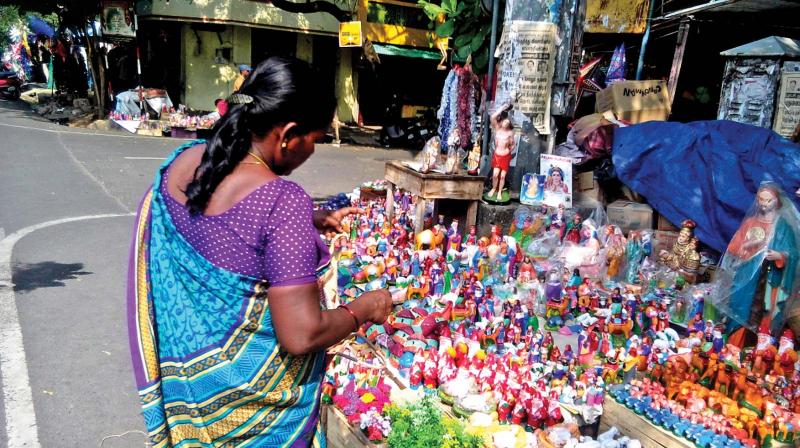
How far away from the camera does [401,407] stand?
2.66 metres

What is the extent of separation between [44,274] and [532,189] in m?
4.44

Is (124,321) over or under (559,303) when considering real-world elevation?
under

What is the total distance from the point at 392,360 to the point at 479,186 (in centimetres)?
258

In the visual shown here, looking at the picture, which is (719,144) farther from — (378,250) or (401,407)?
(401,407)

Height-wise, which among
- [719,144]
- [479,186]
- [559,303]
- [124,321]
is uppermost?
[719,144]

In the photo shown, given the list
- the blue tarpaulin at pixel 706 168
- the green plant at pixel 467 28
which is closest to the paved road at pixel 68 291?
the green plant at pixel 467 28

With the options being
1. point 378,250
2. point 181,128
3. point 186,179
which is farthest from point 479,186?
point 181,128

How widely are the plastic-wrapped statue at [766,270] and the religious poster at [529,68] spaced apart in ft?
7.96

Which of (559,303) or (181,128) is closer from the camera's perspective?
(559,303)

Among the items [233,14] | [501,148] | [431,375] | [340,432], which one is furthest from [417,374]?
[233,14]

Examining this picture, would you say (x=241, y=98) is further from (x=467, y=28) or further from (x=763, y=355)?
(x=467, y=28)

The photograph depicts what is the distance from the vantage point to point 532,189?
5887 millimetres

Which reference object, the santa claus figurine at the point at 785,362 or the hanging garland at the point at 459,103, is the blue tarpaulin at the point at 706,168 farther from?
the hanging garland at the point at 459,103

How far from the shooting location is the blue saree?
1.37m
